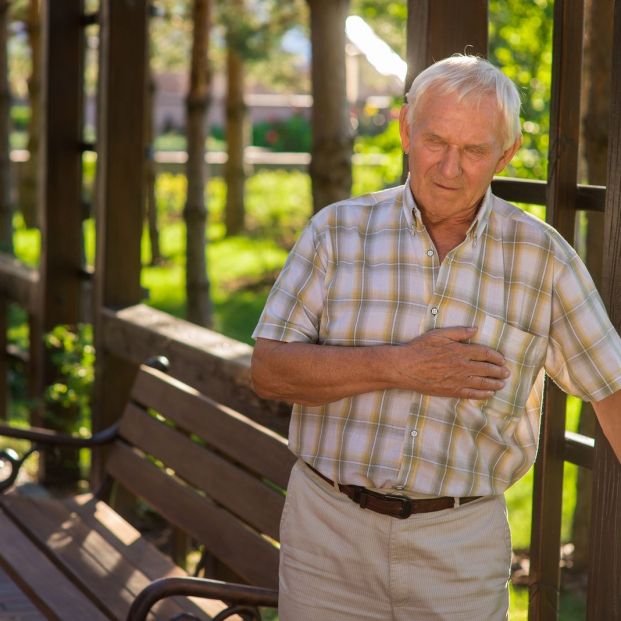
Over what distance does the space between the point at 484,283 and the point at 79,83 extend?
3962 mm

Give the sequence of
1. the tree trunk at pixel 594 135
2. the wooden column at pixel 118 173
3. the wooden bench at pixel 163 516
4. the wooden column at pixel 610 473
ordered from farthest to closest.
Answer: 1. the wooden column at pixel 118 173
2. the tree trunk at pixel 594 135
3. the wooden bench at pixel 163 516
4. the wooden column at pixel 610 473

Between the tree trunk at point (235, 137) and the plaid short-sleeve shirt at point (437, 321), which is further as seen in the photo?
the tree trunk at point (235, 137)

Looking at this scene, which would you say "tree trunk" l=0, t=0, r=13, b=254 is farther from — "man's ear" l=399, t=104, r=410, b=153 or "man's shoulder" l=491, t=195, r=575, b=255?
"man's shoulder" l=491, t=195, r=575, b=255

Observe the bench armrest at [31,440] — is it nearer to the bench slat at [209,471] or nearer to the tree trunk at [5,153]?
the bench slat at [209,471]

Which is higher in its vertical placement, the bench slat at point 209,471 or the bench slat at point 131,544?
the bench slat at point 209,471

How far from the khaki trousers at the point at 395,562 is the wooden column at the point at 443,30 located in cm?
125

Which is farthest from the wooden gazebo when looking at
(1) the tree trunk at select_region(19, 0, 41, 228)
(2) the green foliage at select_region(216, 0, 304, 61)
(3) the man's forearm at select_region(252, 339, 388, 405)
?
(1) the tree trunk at select_region(19, 0, 41, 228)

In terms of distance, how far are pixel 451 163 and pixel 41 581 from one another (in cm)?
210

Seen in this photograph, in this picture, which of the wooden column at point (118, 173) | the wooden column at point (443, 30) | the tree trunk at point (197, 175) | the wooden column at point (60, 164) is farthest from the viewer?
the tree trunk at point (197, 175)

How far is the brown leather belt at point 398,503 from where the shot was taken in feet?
7.88

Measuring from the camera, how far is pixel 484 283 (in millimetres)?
2414

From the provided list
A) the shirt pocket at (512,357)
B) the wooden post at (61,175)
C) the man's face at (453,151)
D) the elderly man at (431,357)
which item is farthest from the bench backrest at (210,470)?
the wooden post at (61,175)

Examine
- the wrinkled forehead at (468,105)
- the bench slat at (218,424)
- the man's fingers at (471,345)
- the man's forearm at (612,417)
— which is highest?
the wrinkled forehead at (468,105)

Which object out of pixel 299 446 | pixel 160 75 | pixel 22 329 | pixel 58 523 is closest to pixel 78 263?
pixel 58 523
